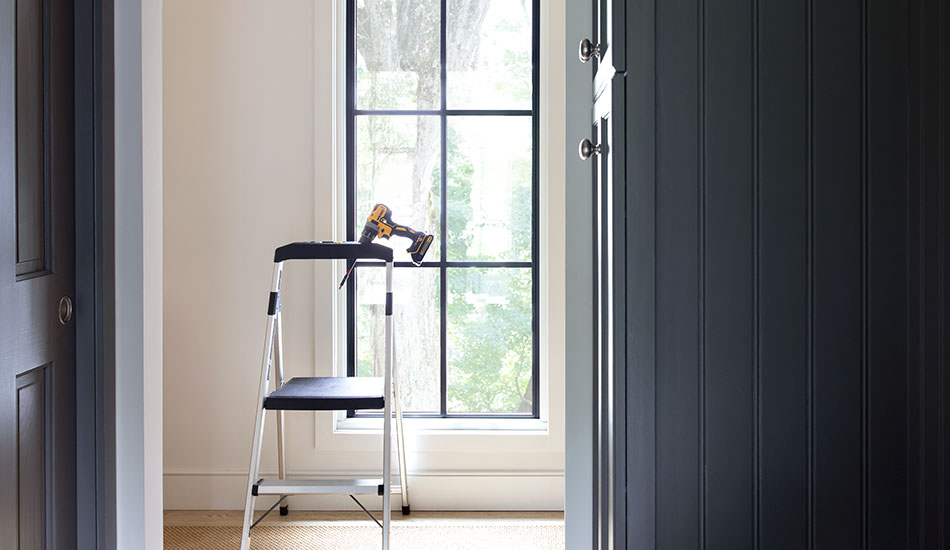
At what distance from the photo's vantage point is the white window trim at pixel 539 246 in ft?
9.14

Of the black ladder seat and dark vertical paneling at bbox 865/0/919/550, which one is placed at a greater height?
dark vertical paneling at bbox 865/0/919/550

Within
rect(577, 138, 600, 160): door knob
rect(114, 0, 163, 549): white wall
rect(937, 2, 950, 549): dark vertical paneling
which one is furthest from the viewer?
rect(114, 0, 163, 549): white wall

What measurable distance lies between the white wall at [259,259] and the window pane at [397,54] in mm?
187

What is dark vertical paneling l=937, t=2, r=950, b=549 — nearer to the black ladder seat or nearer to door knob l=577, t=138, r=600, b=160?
door knob l=577, t=138, r=600, b=160

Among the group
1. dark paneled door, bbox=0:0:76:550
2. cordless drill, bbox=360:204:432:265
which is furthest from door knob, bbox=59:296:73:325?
cordless drill, bbox=360:204:432:265

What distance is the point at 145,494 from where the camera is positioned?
71.7 inches

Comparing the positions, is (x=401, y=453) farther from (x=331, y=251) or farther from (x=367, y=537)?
(x=331, y=251)

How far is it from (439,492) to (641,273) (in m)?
1.68

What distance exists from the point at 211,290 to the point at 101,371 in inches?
42.9

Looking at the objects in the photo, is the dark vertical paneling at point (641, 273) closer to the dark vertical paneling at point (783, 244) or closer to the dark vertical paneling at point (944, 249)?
the dark vertical paneling at point (783, 244)

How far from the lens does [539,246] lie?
2.89m

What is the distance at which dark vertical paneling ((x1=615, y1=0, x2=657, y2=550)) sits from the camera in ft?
4.65

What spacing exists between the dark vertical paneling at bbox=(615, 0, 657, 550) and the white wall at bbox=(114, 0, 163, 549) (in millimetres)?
1184

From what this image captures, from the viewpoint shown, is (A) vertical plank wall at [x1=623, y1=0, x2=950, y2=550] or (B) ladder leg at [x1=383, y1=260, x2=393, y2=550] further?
(B) ladder leg at [x1=383, y1=260, x2=393, y2=550]
